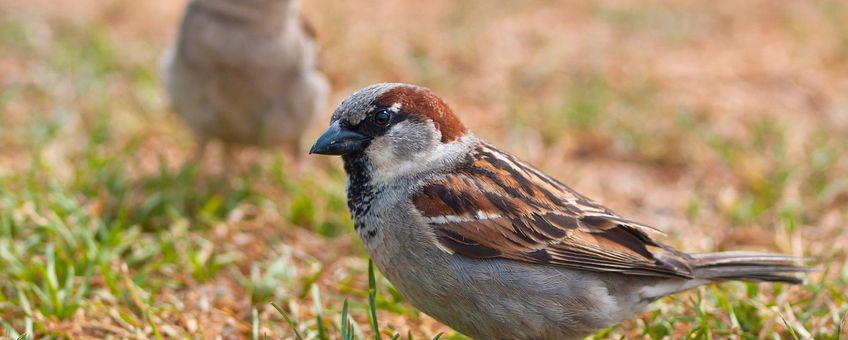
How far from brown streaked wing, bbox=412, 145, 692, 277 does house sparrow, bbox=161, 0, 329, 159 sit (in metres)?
2.23

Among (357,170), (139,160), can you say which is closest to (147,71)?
(139,160)

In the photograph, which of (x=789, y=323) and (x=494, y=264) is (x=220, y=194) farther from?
(x=789, y=323)

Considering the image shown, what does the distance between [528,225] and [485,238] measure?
0.17m

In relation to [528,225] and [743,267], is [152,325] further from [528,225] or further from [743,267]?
[743,267]

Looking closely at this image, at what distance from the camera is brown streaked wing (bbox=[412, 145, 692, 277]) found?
3250 millimetres

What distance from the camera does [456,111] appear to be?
270 inches

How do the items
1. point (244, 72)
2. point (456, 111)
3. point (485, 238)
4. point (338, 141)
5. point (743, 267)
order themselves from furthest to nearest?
point (456, 111) < point (244, 72) < point (743, 267) < point (338, 141) < point (485, 238)

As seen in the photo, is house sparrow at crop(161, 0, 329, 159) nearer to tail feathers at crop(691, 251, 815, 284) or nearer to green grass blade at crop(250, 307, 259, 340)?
green grass blade at crop(250, 307, 259, 340)

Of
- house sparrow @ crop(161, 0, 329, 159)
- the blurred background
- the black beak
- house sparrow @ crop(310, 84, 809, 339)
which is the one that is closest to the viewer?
house sparrow @ crop(310, 84, 809, 339)

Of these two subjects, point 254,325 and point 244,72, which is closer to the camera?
point 254,325

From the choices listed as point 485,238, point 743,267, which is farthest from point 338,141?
point 743,267

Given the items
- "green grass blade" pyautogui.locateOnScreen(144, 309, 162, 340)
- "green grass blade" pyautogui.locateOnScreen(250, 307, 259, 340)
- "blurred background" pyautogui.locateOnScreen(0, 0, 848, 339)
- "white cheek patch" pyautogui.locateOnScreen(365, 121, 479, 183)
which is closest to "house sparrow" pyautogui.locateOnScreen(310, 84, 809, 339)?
"white cheek patch" pyautogui.locateOnScreen(365, 121, 479, 183)

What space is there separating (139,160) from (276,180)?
32.6 inches

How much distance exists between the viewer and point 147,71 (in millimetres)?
7055
